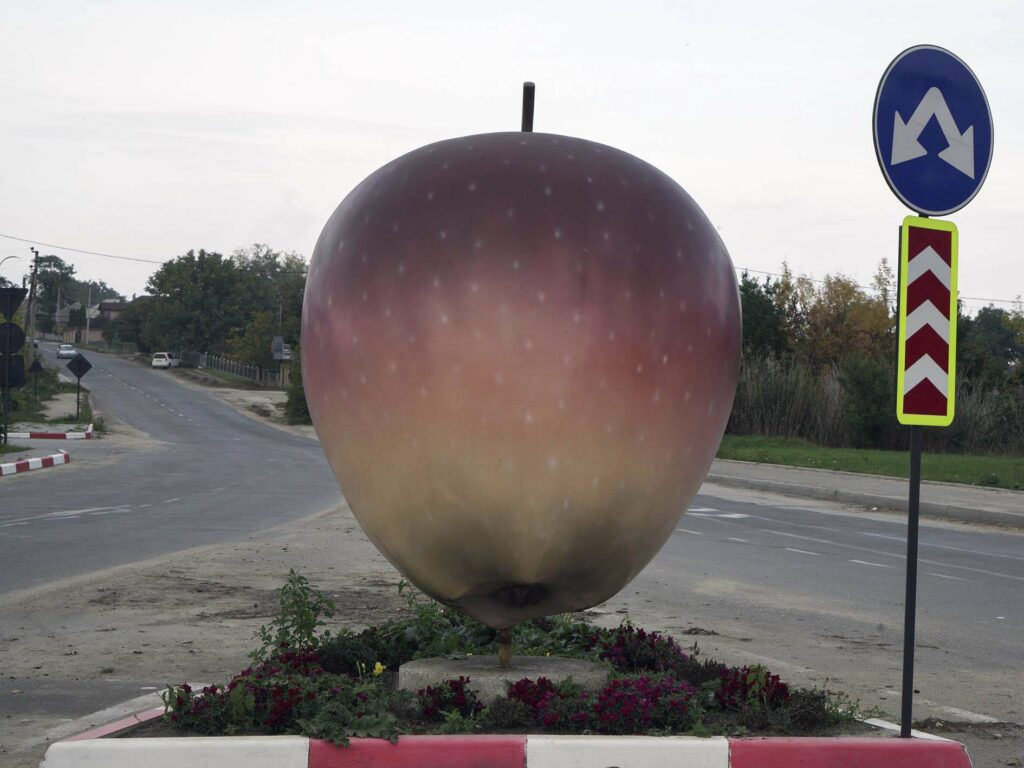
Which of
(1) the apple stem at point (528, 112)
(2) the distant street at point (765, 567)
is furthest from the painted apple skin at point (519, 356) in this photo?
(2) the distant street at point (765, 567)

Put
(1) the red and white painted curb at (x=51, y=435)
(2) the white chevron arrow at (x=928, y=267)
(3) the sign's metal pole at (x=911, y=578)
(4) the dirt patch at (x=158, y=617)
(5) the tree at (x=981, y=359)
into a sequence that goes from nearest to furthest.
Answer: (3) the sign's metal pole at (x=911, y=578)
(2) the white chevron arrow at (x=928, y=267)
(4) the dirt patch at (x=158, y=617)
(1) the red and white painted curb at (x=51, y=435)
(5) the tree at (x=981, y=359)

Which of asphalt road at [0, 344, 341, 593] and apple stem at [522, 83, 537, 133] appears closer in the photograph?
apple stem at [522, 83, 537, 133]

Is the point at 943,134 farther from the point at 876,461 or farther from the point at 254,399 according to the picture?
the point at 254,399

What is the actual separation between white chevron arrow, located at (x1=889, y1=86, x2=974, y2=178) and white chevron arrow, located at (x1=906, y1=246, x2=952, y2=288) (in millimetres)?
381

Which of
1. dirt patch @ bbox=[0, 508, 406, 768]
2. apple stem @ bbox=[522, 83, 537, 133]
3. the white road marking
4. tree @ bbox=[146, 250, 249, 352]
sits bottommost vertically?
dirt patch @ bbox=[0, 508, 406, 768]

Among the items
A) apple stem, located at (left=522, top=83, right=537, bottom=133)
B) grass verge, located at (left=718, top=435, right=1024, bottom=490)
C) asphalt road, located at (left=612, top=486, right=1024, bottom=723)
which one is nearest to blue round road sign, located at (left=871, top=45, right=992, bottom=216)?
apple stem, located at (left=522, top=83, right=537, bottom=133)

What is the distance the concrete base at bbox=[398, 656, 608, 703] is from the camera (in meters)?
4.52

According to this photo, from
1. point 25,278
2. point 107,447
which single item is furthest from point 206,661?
point 25,278

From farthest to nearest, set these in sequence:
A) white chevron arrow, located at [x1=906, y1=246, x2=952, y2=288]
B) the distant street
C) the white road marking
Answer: the white road marking
the distant street
white chevron arrow, located at [x1=906, y1=246, x2=952, y2=288]

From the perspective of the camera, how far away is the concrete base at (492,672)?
4523 mm

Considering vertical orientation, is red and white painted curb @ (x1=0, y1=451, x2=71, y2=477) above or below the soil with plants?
below

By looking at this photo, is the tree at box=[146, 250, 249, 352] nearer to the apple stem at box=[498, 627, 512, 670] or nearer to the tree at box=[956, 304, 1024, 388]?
the tree at box=[956, 304, 1024, 388]

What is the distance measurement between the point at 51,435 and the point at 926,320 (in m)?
34.5

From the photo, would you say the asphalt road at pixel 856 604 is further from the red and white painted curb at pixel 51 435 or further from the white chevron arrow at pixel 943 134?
the red and white painted curb at pixel 51 435
